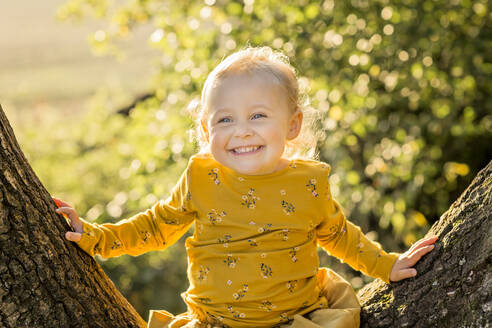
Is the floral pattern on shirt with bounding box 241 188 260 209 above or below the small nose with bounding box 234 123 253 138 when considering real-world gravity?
below

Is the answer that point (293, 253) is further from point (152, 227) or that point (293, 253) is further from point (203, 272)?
point (152, 227)

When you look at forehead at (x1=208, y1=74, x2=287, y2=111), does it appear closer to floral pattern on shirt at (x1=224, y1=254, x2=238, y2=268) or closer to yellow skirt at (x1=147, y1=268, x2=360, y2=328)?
floral pattern on shirt at (x1=224, y1=254, x2=238, y2=268)

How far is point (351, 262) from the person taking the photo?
214 centimetres

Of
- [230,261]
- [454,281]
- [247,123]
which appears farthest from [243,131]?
[454,281]

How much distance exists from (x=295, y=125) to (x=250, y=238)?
43cm

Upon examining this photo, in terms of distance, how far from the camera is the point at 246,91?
1953mm

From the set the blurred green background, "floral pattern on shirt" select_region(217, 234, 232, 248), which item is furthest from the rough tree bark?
the blurred green background

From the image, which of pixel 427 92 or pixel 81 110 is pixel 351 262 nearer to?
pixel 427 92

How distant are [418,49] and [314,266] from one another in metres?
2.30

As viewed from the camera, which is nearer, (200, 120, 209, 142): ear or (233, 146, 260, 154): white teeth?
(233, 146, 260, 154): white teeth

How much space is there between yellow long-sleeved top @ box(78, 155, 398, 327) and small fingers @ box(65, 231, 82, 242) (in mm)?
60

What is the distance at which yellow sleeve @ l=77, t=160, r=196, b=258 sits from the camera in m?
2.01

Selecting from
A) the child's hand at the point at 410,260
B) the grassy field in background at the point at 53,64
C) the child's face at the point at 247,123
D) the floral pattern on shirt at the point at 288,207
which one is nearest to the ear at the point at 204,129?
the child's face at the point at 247,123

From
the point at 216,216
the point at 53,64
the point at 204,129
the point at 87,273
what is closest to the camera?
the point at 87,273
